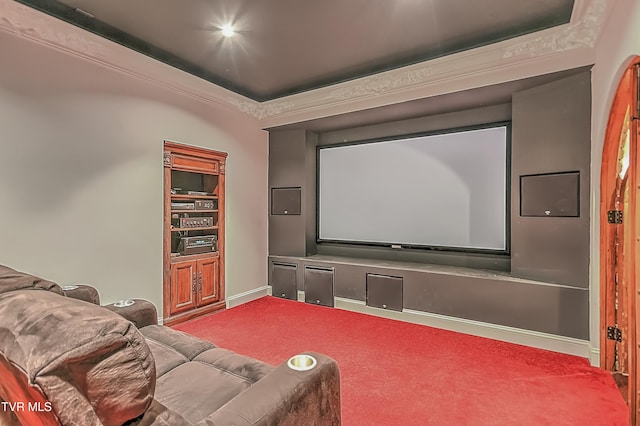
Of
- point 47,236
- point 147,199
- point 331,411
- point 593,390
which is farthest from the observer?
point 147,199

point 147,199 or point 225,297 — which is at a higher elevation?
point 147,199

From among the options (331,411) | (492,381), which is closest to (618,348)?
(492,381)

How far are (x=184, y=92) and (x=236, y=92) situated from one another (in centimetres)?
78

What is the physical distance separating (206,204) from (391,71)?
110 inches

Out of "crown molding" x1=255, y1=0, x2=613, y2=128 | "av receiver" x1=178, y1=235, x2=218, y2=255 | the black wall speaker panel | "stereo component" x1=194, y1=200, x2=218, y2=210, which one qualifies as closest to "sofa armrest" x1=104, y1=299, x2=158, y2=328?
"av receiver" x1=178, y1=235, x2=218, y2=255

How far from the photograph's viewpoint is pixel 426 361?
2.80m

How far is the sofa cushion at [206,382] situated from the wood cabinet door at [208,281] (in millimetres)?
2319

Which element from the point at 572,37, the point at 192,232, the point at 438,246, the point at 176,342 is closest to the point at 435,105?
the point at 572,37

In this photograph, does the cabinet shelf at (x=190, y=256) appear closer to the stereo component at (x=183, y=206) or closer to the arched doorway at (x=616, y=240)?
the stereo component at (x=183, y=206)

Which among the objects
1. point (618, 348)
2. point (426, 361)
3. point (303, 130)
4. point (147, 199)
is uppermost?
point (303, 130)

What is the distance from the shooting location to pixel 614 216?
8.27 feet

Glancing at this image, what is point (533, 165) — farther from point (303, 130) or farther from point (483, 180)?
point (303, 130)

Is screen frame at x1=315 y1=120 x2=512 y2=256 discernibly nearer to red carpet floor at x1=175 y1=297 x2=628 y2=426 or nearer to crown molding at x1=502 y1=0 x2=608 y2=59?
crown molding at x1=502 y1=0 x2=608 y2=59

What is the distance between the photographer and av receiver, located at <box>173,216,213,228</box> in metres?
3.89
